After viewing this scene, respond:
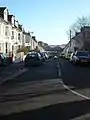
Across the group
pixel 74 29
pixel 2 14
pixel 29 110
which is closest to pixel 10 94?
pixel 29 110

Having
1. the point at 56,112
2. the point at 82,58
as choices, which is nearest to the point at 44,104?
the point at 56,112

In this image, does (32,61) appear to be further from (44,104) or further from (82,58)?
(44,104)

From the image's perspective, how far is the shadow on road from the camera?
9.77 meters

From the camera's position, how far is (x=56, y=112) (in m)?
10.5

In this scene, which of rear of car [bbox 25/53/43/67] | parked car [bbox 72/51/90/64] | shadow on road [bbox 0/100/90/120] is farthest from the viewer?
rear of car [bbox 25/53/43/67]

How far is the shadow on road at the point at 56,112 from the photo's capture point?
32.1 feet

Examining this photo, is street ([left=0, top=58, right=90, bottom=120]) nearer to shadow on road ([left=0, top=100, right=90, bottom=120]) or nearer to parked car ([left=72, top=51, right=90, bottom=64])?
shadow on road ([left=0, top=100, right=90, bottom=120])

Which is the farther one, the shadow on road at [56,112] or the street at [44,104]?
the street at [44,104]

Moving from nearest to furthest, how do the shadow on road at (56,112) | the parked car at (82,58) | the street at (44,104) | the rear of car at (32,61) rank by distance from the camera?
the shadow on road at (56,112) → the street at (44,104) → the parked car at (82,58) → the rear of car at (32,61)

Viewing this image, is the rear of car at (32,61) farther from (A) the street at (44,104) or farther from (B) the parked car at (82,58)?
(A) the street at (44,104)

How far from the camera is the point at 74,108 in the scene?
11.2 metres

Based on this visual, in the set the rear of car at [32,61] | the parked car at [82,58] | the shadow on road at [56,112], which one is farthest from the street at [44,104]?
the rear of car at [32,61]

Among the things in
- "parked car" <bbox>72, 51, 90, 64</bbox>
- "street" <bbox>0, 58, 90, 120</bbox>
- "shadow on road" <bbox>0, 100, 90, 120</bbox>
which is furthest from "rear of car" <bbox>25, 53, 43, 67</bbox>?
"shadow on road" <bbox>0, 100, 90, 120</bbox>

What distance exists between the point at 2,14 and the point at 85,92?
5468cm
